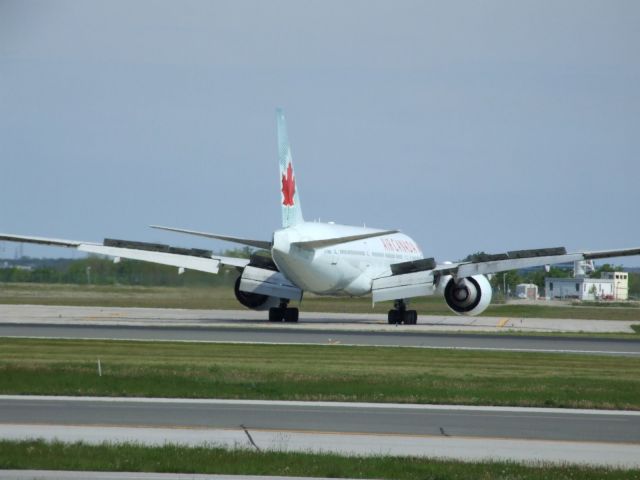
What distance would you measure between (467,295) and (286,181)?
9.77 meters

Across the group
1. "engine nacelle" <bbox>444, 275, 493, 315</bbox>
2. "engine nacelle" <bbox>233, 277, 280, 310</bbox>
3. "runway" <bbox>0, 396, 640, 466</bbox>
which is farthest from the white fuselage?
"runway" <bbox>0, 396, 640, 466</bbox>

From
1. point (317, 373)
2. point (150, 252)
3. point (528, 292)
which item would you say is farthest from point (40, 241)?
point (528, 292)

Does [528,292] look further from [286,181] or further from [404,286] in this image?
[286,181]

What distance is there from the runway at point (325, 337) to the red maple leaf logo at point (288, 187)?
5323mm

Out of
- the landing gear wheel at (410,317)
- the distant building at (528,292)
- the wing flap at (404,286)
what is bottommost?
the landing gear wheel at (410,317)

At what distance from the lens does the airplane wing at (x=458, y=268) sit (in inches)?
2041

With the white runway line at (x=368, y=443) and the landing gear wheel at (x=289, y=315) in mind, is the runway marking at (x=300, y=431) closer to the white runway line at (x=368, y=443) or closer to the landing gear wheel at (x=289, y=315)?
the white runway line at (x=368, y=443)

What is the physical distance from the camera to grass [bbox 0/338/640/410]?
79.7 feet

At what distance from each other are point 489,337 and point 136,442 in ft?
94.8

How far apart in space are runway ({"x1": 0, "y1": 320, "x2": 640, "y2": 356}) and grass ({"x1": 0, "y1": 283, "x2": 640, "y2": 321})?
2251cm

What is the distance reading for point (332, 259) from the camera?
52.5 m

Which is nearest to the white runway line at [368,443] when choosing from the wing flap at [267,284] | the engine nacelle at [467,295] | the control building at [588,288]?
the wing flap at [267,284]

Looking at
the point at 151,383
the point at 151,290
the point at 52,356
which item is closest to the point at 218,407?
the point at 151,383

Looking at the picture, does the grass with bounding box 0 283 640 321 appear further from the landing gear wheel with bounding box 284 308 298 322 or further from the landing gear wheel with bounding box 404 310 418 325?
the landing gear wheel with bounding box 284 308 298 322
